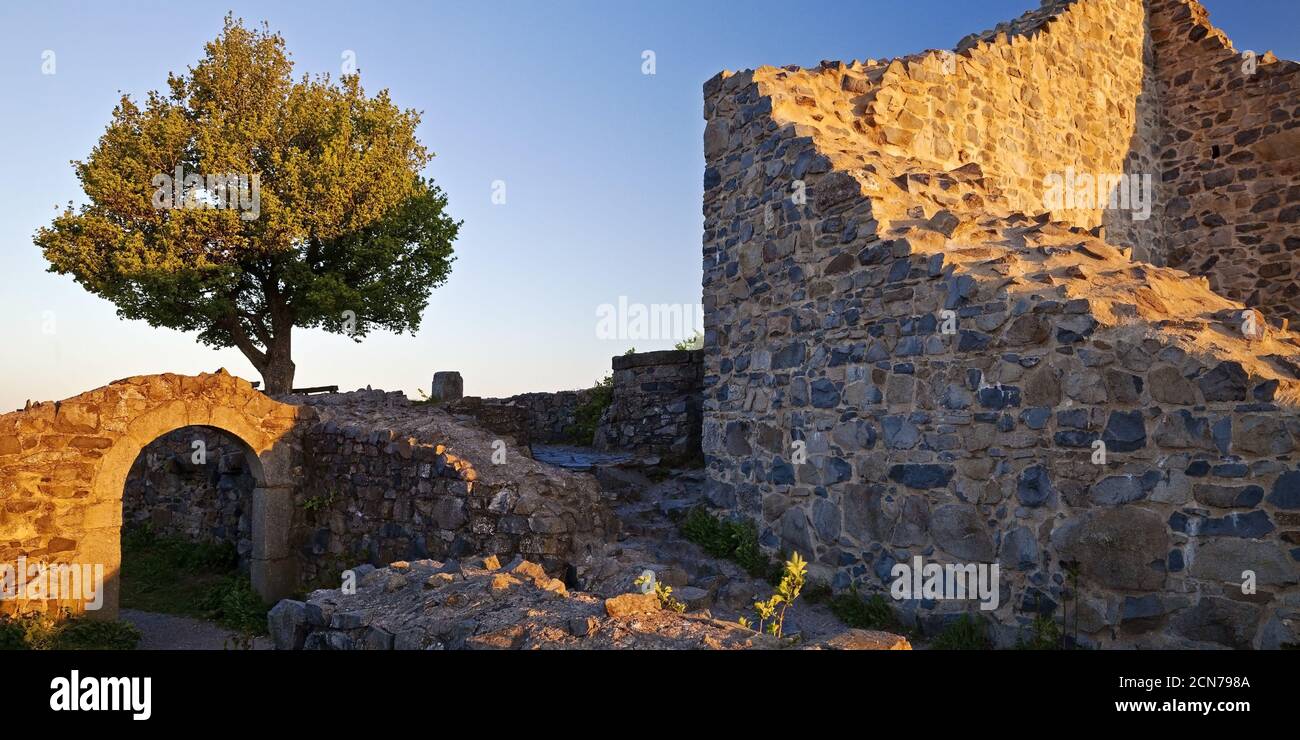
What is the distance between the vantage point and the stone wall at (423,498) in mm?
8654

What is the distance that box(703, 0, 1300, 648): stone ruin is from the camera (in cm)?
528

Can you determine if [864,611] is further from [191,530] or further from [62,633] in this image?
[191,530]

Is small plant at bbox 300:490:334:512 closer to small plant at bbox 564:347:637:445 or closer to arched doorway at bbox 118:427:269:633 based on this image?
arched doorway at bbox 118:427:269:633

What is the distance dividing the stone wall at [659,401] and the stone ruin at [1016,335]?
2622 millimetres

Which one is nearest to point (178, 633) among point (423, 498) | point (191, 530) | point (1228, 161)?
point (423, 498)

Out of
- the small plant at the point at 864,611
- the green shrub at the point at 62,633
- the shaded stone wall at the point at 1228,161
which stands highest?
the shaded stone wall at the point at 1228,161

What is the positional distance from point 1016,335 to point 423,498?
22.3 feet

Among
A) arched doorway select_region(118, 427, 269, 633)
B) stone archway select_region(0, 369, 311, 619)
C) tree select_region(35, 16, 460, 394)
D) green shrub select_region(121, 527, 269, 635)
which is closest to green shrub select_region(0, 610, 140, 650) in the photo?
stone archway select_region(0, 369, 311, 619)

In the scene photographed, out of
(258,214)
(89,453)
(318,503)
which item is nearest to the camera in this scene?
(89,453)

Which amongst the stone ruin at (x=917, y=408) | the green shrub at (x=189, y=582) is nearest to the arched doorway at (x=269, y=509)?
the stone ruin at (x=917, y=408)

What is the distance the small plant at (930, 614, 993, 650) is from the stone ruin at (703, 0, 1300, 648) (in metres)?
0.15

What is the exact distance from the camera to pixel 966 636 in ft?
20.7

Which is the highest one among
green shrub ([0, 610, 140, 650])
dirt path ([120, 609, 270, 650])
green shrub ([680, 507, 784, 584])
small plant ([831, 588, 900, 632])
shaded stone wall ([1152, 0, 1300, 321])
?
shaded stone wall ([1152, 0, 1300, 321])

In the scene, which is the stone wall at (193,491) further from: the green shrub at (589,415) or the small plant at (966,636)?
the small plant at (966,636)
